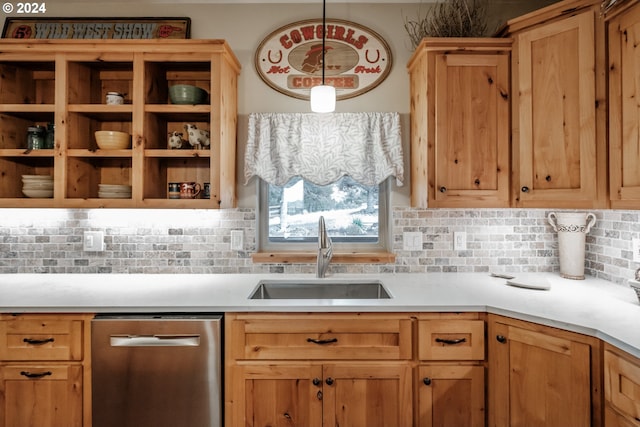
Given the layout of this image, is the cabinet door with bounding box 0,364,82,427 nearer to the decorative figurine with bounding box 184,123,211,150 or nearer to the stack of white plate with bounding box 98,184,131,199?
the stack of white plate with bounding box 98,184,131,199

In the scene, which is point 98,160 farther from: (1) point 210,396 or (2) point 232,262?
(1) point 210,396

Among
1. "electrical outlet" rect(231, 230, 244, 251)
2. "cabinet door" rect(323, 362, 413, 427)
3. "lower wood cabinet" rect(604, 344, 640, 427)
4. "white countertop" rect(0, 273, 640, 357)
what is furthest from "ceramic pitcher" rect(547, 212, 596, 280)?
"electrical outlet" rect(231, 230, 244, 251)

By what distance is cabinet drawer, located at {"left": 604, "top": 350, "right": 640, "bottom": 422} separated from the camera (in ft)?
3.87

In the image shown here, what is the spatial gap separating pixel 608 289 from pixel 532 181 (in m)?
0.65

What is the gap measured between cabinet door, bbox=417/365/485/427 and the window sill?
0.78 metres

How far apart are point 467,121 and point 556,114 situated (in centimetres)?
40

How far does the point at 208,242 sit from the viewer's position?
2.32 m

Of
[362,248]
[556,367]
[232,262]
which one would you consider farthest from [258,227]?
[556,367]

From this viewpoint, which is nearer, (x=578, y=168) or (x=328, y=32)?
(x=578, y=168)

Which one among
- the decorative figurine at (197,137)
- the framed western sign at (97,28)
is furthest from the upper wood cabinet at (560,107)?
the framed western sign at (97,28)

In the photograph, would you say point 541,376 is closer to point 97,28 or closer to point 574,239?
point 574,239

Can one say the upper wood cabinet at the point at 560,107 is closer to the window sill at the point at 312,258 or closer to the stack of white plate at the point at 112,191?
the window sill at the point at 312,258

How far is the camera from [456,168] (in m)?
1.96

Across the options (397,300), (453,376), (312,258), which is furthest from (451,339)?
(312,258)
